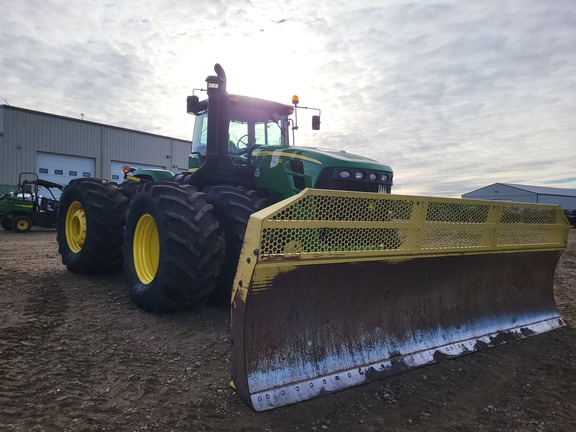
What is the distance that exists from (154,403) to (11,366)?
125cm

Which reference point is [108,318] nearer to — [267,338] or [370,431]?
[267,338]

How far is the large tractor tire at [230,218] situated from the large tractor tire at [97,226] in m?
2.16

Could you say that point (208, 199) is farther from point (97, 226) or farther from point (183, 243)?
point (97, 226)

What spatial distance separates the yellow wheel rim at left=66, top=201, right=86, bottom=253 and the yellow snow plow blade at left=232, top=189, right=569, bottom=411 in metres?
4.62

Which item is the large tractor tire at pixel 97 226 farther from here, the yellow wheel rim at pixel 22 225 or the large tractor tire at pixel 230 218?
the yellow wheel rim at pixel 22 225

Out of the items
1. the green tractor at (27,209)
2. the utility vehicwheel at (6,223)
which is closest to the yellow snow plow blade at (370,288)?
the green tractor at (27,209)

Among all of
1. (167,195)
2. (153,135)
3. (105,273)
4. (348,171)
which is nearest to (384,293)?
(348,171)

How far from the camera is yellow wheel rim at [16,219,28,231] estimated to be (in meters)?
13.6

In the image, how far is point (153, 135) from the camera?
27484mm

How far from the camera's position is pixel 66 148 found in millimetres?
22875

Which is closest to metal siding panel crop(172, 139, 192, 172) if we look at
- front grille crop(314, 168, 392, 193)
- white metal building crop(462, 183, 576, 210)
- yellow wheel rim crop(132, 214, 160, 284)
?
yellow wheel rim crop(132, 214, 160, 284)

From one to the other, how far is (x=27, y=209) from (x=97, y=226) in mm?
10445

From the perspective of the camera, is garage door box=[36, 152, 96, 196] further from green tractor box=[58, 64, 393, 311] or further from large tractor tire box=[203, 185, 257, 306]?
large tractor tire box=[203, 185, 257, 306]

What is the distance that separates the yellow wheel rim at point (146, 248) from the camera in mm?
4402
